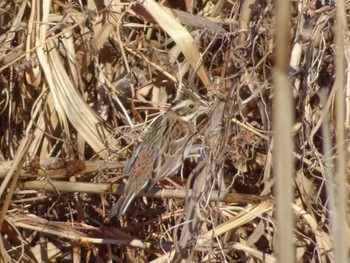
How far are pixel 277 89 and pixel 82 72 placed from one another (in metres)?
2.11

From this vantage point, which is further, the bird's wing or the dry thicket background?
the bird's wing

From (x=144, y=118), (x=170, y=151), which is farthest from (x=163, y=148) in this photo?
(x=144, y=118)

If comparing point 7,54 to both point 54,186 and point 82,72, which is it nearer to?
point 82,72

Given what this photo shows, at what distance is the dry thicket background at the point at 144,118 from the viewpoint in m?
3.50

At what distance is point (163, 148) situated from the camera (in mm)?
3900

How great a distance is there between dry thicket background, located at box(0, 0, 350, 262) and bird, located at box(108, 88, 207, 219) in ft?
0.22

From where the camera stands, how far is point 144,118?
12.9 ft

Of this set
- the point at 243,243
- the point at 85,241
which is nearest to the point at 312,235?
the point at 243,243

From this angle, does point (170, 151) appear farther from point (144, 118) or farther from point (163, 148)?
point (144, 118)

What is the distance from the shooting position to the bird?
354cm

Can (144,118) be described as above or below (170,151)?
above

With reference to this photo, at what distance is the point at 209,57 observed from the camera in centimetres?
382

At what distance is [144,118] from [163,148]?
16cm

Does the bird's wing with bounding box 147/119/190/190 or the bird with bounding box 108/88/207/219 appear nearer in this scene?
the bird with bounding box 108/88/207/219
